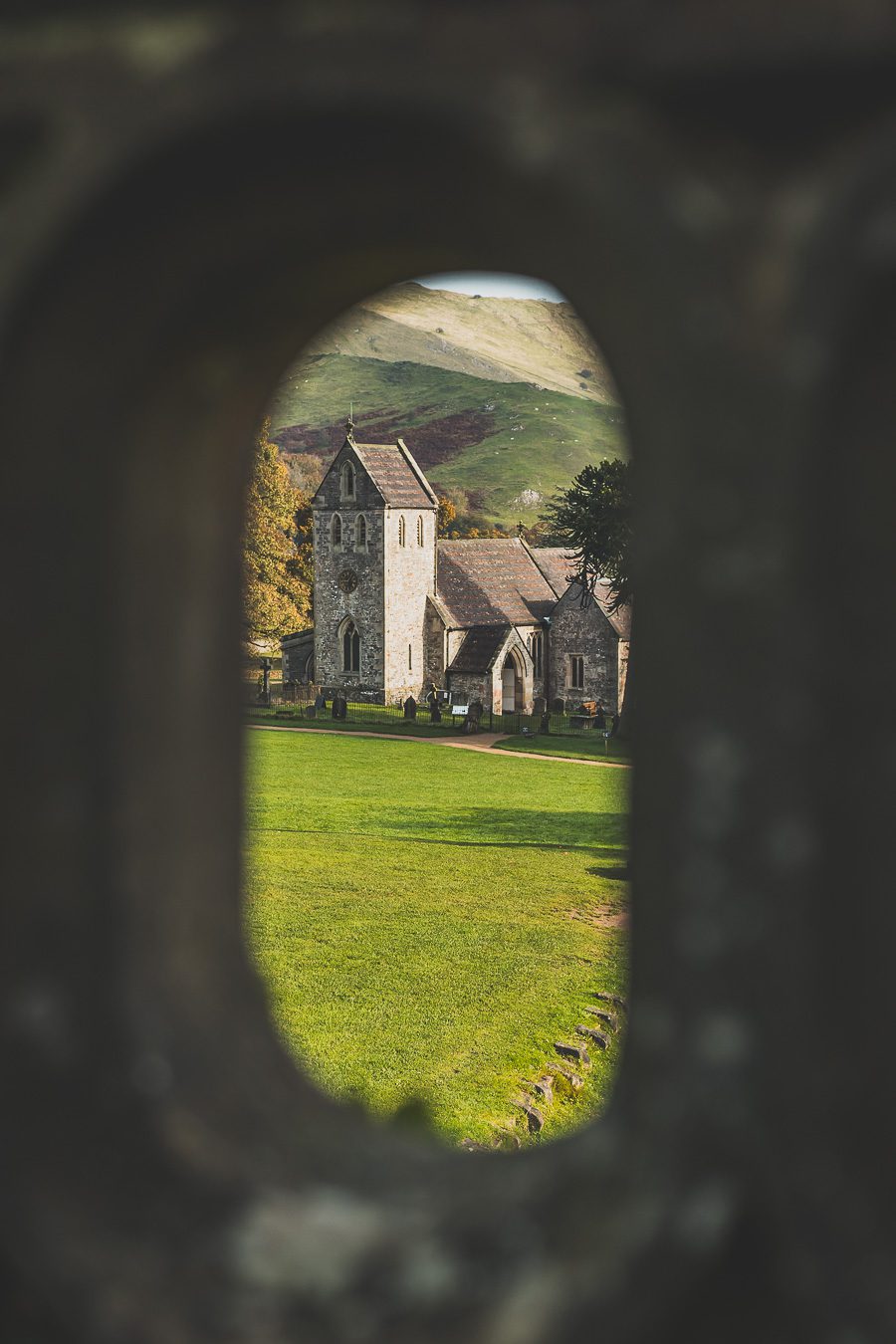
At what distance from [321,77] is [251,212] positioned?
20 cm

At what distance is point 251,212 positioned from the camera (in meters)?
1.68

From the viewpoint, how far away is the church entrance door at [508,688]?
4750cm

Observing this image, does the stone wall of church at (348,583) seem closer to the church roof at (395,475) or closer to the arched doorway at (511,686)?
the church roof at (395,475)

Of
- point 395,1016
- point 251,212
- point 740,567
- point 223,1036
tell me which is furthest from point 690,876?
point 395,1016

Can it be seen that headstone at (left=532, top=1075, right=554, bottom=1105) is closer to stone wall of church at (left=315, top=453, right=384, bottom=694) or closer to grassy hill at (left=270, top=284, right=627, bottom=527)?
stone wall of church at (left=315, top=453, right=384, bottom=694)

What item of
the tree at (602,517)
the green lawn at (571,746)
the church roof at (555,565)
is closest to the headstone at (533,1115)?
the tree at (602,517)

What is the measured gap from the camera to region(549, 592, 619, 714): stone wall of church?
150 ft

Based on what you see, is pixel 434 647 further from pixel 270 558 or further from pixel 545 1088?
pixel 545 1088

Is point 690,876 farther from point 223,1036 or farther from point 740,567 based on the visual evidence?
point 223,1036

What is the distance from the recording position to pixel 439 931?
16.5 meters

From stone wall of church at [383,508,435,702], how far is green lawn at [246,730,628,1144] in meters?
16.5

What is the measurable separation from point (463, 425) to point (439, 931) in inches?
4878

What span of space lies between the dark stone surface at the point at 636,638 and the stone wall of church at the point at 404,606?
4506 cm

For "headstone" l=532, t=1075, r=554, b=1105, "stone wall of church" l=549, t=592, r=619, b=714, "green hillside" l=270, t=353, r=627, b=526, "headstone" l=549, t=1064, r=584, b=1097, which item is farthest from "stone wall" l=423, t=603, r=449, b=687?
"green hillside" l=270, t=353, r=627, b=526
